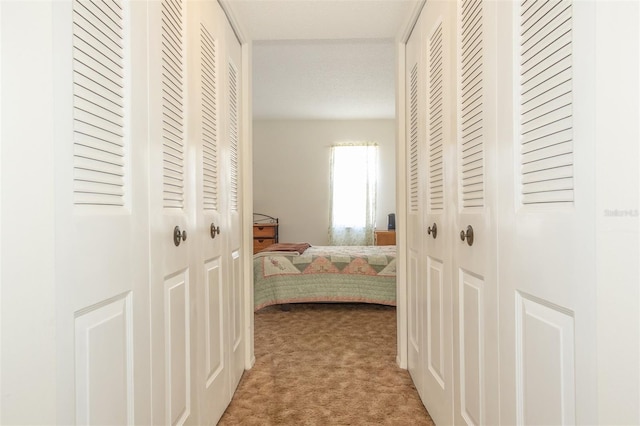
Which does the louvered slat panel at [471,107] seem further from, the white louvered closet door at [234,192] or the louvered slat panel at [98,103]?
the white louvered closet door at [234,192]

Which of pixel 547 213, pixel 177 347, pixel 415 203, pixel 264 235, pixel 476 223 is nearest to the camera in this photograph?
pixel 547 213

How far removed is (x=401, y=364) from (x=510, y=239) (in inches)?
69.3

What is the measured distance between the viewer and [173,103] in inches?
56.9

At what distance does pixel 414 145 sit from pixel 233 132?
3.15 feet

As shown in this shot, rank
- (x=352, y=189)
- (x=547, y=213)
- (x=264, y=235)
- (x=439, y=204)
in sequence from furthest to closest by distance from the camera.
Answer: (x=352, y=189) → (x=264, y=235) → (x=439, y=204) → (x=547, y=213)

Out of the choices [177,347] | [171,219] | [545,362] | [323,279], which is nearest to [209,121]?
[171,219]

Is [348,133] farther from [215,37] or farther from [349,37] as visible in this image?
[215,37]

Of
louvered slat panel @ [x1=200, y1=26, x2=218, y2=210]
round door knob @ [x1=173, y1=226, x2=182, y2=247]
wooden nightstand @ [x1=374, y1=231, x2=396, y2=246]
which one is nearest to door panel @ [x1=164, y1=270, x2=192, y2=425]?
round door knob @ [x1=173, y1=226, x2=182, y2=247]

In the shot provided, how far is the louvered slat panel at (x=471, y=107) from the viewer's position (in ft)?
4.42

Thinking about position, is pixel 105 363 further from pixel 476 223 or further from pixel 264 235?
pixel 264 235

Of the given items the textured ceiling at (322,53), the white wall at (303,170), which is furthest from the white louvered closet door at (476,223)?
the white wall at (303,170)

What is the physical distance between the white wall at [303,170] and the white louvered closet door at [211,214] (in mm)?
5171
